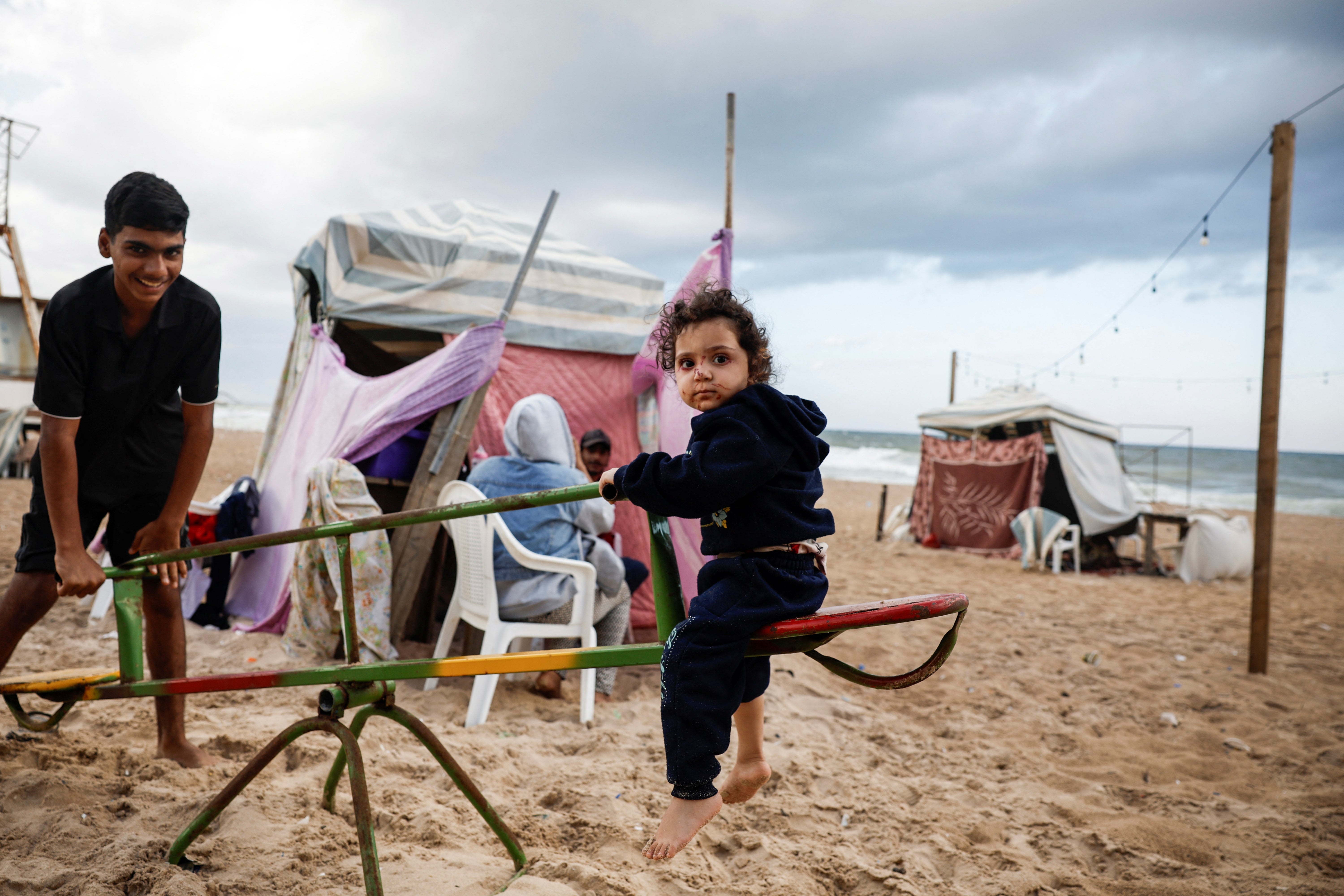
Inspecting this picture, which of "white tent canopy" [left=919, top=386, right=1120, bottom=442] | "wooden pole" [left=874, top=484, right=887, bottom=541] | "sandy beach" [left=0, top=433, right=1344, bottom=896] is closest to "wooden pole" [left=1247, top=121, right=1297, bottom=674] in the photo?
"sandy beach" [left=0, top=433, right=1344, bottom=896]

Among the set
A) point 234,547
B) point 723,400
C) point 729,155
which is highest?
point 729,155

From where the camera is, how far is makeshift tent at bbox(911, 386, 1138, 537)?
10617mm

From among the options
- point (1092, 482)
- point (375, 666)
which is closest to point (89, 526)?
point (375, 666)

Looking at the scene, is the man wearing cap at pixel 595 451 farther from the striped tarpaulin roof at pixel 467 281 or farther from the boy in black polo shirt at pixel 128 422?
the boy in black polo shirt at pixel 128 422

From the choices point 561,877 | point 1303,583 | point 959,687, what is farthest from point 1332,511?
point 561,877

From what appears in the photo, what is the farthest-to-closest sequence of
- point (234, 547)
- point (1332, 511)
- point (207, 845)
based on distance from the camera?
1. point (1332, 511)
2. point (207, 845)
3. point (234, 547)

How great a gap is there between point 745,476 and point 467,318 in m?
4.15

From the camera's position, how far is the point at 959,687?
14.8 ft

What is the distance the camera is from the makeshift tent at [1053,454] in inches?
418

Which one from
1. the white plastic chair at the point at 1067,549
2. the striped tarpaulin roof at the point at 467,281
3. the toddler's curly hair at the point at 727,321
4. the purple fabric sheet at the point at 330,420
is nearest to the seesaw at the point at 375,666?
the toddler's curly hair at the point at 727,321

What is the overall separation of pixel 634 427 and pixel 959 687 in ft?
8.87

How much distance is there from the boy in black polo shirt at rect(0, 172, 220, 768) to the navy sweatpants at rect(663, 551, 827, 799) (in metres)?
1.63

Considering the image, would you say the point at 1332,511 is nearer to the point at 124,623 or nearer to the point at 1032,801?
the point at 1032,801

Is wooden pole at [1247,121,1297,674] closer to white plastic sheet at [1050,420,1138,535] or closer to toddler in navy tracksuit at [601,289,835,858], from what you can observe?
toddler in navy tracksuit at [601,289,835,858]
